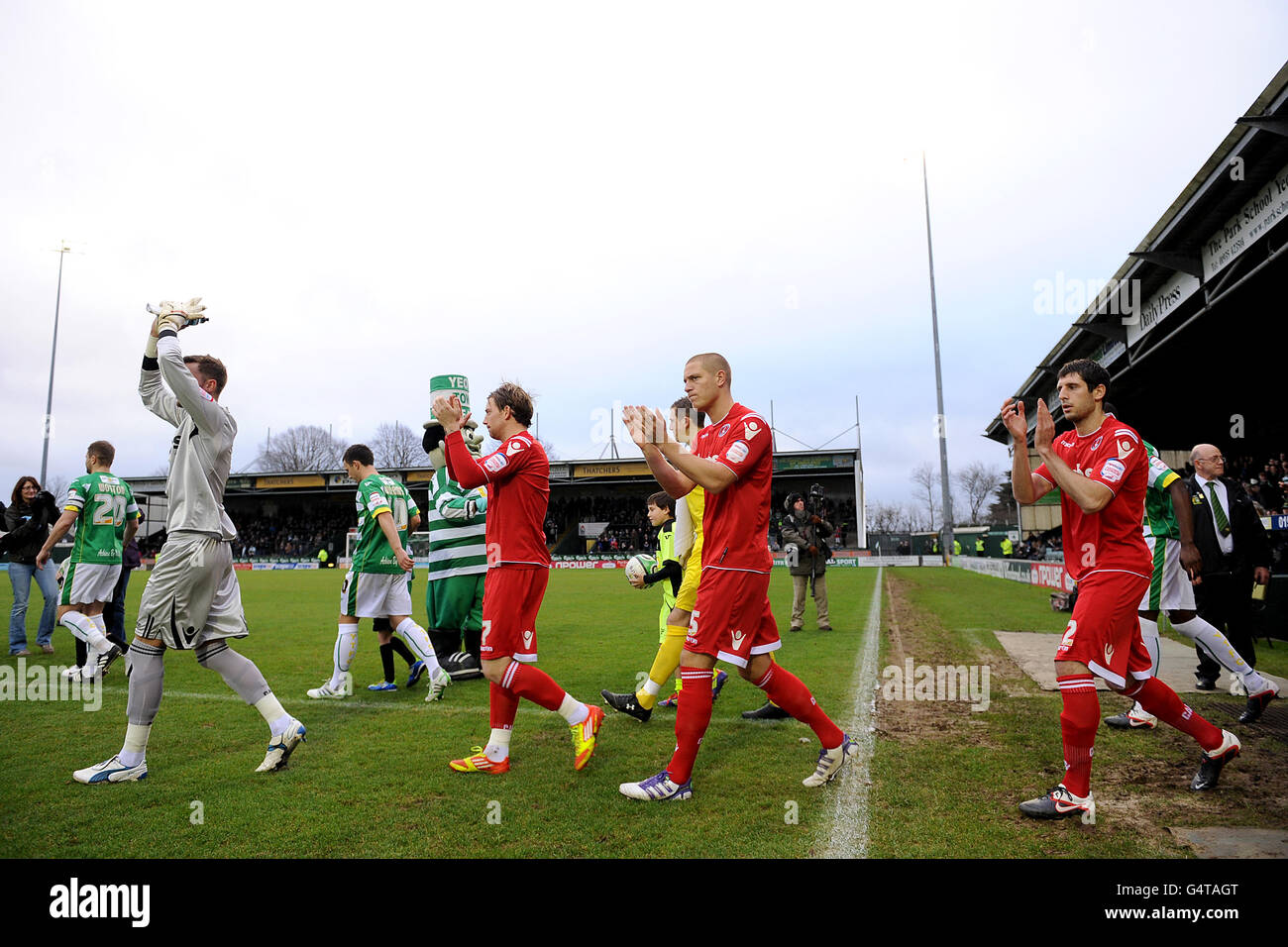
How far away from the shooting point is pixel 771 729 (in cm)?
512

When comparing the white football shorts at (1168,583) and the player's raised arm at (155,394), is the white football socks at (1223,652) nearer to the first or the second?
the white football shorts at (1168,583)

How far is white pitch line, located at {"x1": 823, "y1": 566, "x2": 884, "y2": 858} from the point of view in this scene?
3.03 m

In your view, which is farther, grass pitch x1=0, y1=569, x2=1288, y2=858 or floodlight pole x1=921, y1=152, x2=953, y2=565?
floodlight pole x1=921, y1=152, x2=953, y2=565

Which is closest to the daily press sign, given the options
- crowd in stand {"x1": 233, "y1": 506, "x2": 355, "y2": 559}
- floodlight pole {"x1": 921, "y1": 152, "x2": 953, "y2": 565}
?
floodlight pole {"x1": 921, "y1": 152, "x2": 953, "y2": 565}

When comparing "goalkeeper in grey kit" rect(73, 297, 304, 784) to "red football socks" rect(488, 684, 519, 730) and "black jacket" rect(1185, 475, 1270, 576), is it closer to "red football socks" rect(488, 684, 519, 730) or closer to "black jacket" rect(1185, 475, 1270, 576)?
"red football socks" rect(488, 684, 519, 730)

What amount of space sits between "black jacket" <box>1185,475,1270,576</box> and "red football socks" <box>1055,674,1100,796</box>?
418 centimetres

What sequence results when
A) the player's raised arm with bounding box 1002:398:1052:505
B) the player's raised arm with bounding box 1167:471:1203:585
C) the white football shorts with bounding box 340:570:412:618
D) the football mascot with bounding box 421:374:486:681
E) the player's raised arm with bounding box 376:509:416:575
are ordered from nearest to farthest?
1. the player's raised arm with bounding box 1002:398:1052:505
2. the player's raised arm with bounding box 1167:471:1203:585
3. the player's raised arm with bounding box 376:509:416:575
4. the white football shorts with bounding box 340:570:412:618
5. the football mascot with bounding box 421:374:486:681

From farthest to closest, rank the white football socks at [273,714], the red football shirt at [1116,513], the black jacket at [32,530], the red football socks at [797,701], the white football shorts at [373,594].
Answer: the black jacket at [32,530] < the white football shorts at [373,594] < the white football socks at [273,714] < the red football socks at [797,701] < the red football shirt at [1116,513]

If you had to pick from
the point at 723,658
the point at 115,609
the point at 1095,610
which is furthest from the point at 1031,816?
the point at 115,609

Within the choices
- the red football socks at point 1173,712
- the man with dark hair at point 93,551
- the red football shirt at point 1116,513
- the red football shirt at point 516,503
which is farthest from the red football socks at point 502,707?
the man with dark hair at point 93,551

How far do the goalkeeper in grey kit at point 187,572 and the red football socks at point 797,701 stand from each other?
2723mm

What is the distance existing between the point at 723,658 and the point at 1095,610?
1798 mm

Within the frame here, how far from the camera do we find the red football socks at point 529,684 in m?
4.07

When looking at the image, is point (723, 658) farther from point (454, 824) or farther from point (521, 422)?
point (521, 422)
